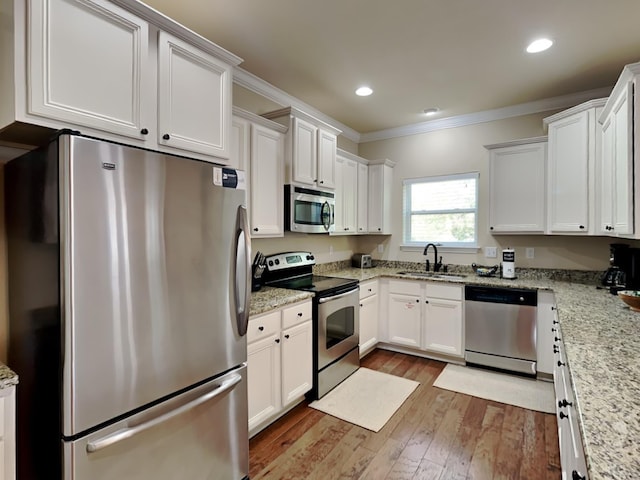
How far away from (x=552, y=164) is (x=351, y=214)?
2109 millimetres

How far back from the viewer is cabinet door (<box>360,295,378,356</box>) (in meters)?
3.64

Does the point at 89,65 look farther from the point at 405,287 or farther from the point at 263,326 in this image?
the point at 405,287

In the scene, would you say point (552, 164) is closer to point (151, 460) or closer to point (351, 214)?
point (351, 214)

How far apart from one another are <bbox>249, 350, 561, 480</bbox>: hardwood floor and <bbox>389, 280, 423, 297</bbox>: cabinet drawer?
1.20 metres

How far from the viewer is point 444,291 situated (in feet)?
11.9

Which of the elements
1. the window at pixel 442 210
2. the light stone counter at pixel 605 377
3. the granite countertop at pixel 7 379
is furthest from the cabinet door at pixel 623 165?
the granite countertop at pixel 7 379

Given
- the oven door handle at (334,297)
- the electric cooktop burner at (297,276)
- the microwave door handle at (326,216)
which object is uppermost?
the microwave door handle at (326,216)

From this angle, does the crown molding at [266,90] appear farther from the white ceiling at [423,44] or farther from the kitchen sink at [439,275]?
the kitchen sink at [439,275]

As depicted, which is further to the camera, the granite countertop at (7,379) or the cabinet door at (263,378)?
the cabinet door at (263,378)

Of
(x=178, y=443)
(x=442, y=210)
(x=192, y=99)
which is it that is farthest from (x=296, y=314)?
(x=442, y=210)

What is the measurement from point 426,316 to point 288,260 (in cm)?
171

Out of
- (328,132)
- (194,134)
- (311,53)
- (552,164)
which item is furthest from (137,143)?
(552,164)

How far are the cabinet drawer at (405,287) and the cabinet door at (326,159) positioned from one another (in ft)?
4.43

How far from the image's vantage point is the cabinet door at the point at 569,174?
2.98m
